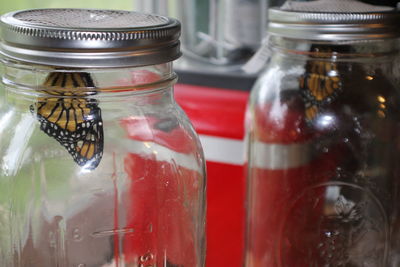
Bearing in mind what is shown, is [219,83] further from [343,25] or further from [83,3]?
[343,25]

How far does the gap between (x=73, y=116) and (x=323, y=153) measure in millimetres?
316

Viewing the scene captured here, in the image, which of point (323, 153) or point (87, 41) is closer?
point (87, 41)

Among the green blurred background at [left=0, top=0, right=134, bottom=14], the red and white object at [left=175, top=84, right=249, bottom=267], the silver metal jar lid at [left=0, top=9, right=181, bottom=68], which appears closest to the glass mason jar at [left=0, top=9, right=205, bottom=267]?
the silver metal jar lid at [left=0, top=9, right=181, bottom=68]

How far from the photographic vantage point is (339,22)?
595mm

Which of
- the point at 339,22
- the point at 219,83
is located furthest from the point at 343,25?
the point at 219,83

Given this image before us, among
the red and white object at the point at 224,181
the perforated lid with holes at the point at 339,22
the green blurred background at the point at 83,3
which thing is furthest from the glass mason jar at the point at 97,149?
the green blurred background at the point at 83,3

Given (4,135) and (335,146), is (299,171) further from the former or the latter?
(4,135)

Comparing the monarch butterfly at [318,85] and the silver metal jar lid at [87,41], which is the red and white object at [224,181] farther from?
the silver metal jar lid at [87,41]

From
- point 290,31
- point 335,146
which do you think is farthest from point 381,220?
point 290,31

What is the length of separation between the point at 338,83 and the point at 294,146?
98 mm

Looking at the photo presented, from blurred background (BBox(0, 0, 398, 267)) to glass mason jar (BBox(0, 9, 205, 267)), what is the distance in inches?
10.9

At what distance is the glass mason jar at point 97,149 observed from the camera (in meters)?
0.46

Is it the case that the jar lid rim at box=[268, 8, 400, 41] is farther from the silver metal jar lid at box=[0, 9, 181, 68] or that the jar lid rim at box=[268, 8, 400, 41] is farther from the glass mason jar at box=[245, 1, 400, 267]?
the silver metal jar lid at box=[0, 9, 181, 68]

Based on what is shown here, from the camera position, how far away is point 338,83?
2.20 ft
